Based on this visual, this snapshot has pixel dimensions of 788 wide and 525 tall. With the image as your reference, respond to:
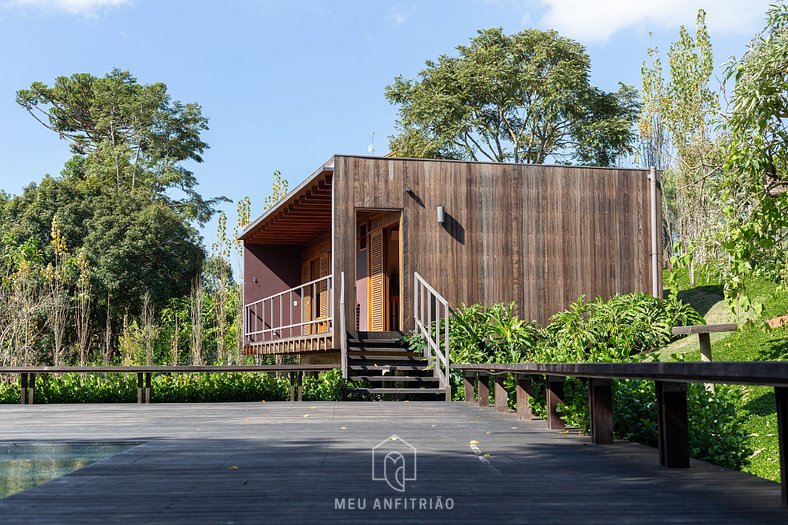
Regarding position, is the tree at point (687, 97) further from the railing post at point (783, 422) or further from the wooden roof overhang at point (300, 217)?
the railing post at point (783, 422)

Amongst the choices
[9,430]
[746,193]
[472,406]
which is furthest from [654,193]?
[9,430]

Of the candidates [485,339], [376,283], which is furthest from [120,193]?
[485,339]

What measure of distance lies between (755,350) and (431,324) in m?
4.41

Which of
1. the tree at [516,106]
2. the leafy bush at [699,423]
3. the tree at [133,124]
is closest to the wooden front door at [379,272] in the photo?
the leafy bush at [699,423]

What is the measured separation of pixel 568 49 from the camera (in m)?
28.2

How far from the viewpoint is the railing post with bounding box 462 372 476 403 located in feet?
34.2

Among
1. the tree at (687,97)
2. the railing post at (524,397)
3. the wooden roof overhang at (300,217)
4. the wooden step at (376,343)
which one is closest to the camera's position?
the railing post at (524,397)

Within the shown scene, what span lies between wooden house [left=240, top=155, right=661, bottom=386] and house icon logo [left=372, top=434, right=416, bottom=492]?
22.6 ft

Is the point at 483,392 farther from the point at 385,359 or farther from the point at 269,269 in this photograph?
the point at 269,269

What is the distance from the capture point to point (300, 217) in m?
16.8

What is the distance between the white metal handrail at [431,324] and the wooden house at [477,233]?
15 centimetres


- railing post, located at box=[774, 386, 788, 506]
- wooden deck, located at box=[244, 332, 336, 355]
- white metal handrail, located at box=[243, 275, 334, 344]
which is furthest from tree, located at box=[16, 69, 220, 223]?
railing post, located at box=[774, 386, 788, 506]

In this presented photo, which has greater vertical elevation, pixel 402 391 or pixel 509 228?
pixel 509 228

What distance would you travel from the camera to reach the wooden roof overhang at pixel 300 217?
1389 cm
